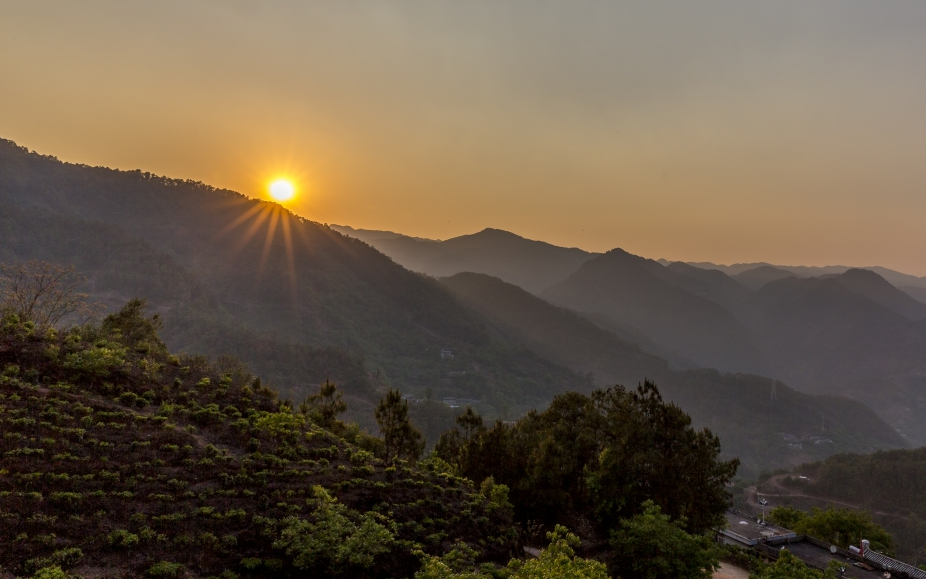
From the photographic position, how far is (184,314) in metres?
109

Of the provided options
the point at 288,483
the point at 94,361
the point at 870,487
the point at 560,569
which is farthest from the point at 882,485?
the point at 94,361

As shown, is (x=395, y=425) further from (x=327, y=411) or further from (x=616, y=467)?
(x=616, y=467)

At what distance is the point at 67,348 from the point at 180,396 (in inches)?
219

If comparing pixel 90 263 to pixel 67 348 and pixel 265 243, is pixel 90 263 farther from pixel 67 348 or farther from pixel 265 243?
pixel 67 348

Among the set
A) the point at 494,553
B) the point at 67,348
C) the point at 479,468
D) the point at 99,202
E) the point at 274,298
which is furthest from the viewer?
the point at 99,202

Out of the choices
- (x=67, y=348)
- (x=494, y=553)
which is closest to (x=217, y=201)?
(x=67, y=348)

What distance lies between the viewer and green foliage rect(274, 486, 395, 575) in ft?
48.6

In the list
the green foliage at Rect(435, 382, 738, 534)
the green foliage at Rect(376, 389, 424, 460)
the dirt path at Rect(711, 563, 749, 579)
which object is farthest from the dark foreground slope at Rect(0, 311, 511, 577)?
the dirt path at Rect(711, 563, 749, 579)

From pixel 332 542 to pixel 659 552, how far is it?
12845 millimetres

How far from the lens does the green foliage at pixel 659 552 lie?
62.3 ft

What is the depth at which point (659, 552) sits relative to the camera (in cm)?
1956

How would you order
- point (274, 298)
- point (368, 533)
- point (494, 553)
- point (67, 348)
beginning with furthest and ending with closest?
point (274, 298)
point (67, 348)
point (494, 553)
point (368, 533)

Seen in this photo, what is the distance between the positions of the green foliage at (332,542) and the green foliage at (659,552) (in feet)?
32.9

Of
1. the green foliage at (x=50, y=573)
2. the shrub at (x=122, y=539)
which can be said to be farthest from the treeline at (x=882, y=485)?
the green foliage at (x=50, y=573)
